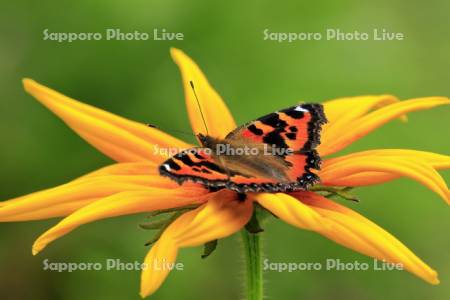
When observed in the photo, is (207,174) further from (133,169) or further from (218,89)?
(218,89)

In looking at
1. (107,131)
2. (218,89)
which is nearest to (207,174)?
(107,131)

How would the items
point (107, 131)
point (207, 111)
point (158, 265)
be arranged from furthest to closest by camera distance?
point (207, 111) → point (107, 131) → point (158, 265)

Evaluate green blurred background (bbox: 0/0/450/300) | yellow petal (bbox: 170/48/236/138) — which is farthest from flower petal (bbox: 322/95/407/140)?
green blurred background (bbox: 0/0/450/300)

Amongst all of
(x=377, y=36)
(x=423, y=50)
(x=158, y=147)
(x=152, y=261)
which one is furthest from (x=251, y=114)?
(x=152, y=261)

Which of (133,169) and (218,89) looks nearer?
(133,169)

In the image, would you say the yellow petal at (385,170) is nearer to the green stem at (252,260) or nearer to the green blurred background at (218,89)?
the green stem at (252,260)

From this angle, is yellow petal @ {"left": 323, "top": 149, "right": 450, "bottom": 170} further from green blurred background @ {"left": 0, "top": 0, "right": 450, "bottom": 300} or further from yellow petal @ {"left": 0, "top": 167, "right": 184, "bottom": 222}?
green blurred background @ {"left": 0, "top": 0, "right": 450, "bottom": 300}

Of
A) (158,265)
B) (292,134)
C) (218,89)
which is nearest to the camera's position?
(158,265)
